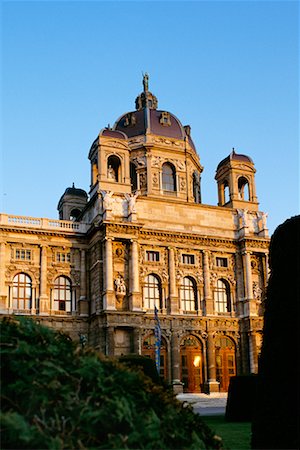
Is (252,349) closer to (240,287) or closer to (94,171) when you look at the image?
(240,287)

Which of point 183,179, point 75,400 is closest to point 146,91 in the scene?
point 183,179

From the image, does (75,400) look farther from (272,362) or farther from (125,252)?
(125,252)

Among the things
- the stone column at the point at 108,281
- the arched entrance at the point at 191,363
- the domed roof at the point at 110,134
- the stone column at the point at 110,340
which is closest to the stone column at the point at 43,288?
the stone column at the point at 108,281

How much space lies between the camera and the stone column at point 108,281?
3778 cm

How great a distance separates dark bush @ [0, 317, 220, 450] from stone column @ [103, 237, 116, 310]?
30.5 m

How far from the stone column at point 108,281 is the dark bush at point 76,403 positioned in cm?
3052

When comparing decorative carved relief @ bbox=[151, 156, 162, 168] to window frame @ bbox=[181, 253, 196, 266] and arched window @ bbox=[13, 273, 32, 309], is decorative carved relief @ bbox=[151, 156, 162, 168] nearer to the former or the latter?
window frame @ bbox=[181, 253, 196, 266]

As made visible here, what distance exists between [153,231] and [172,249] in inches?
77.6

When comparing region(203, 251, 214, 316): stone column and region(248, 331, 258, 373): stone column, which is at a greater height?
region(203, 251, 214, 316): stone column

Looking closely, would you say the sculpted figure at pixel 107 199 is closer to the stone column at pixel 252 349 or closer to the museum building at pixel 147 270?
the museum building at pixel 147 270

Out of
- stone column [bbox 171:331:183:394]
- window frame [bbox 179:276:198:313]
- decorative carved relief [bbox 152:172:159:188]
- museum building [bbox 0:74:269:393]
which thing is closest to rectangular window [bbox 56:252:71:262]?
museum building [bbox 0:74:269:393]

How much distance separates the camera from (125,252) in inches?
1574

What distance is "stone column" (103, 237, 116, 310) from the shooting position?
37.8 m

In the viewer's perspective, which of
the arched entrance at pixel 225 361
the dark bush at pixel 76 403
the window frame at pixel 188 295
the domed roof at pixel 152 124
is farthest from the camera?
the domed roof at pixel 152 124
